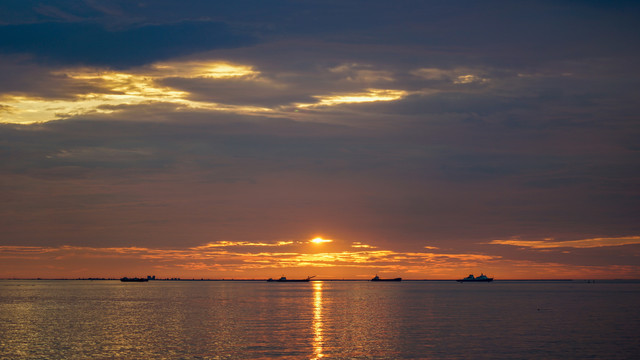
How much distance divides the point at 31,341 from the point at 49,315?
57095 mm

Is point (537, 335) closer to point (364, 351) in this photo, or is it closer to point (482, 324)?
point (482, 324)

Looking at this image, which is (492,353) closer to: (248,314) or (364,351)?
(364,351)

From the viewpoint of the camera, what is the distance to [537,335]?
326ft

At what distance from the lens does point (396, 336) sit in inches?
3905

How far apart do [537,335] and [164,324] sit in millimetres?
68605

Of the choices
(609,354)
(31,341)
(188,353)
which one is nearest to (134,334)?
(31,341)

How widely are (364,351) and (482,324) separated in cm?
4304

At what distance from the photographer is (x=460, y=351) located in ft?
268

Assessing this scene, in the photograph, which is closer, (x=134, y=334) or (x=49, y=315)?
(x=134, y=334)

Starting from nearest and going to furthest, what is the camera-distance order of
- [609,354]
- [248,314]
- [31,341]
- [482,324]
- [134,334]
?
[609,354]
[31,341]
[134,334]
[482,324]
[248,314]

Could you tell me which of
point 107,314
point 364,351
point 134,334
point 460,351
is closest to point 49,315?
point 107,314

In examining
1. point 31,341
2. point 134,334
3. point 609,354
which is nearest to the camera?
point 609,354

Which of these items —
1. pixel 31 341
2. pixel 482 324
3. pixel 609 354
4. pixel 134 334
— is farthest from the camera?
pixel 482 324

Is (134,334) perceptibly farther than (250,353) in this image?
Yes
